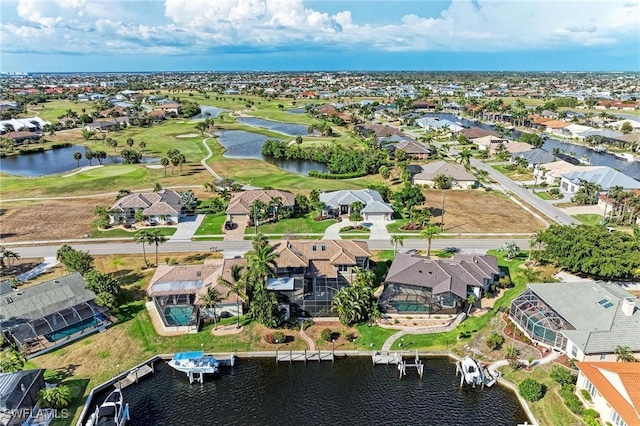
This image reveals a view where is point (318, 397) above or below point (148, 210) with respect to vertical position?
below

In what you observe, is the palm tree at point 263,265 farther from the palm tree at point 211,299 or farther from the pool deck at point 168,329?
the pool deck at point 168,329

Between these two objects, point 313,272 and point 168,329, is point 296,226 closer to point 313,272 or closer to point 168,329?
point 313,272

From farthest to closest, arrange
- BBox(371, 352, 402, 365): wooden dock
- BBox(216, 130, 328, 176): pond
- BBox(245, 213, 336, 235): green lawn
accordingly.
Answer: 1. BBox(216, 130, 328, 176): pond
2. BBox(245, 213, 336, 235): green lawn
3. BBox(371, 352, 402, 365): wooden dock

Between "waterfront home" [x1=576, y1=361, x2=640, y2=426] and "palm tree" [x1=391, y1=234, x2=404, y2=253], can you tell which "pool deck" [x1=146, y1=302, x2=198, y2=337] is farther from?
"waterfront home" [x1=576, y1=361, x2=640, y2=426]

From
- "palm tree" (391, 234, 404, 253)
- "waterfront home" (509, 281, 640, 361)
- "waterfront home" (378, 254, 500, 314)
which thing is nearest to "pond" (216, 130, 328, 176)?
"palm tree" (391, 234, 404, 253)

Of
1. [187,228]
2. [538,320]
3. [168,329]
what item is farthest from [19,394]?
[538,320]

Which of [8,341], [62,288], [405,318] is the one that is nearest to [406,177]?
[405,318]

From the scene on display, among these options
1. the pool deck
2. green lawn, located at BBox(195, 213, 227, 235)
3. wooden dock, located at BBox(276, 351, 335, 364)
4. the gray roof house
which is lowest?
wooden dock, located at BBox(276, 351, 335, 364)
